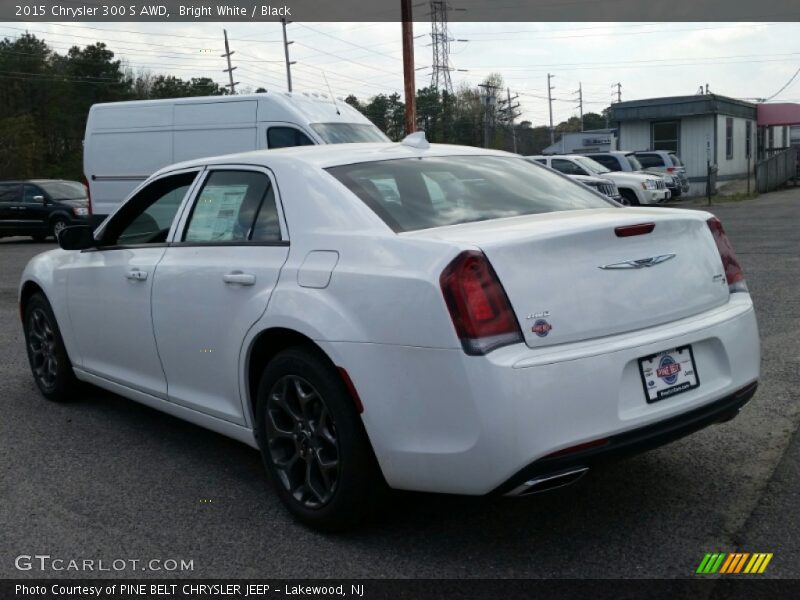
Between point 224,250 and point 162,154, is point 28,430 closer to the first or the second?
point 224,250

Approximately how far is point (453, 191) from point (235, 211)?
3.58 ft

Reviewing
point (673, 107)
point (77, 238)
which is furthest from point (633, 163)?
point (77, 238)

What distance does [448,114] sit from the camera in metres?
57.1

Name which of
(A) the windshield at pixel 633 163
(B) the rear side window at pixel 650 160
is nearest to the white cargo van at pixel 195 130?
(A) the windshield at pixel 633 163

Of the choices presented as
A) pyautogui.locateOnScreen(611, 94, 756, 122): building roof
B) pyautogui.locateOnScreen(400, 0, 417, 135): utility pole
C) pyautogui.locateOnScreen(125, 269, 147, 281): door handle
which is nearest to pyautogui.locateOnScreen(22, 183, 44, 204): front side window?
pyautogui.locateOnScreen(400, 0, 417, 135): utility pole

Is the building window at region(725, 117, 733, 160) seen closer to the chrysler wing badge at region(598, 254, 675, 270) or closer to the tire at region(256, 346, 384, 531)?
the chrysler wing badge at region(598, 254, 675, 270)

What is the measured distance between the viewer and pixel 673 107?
36.3 meters

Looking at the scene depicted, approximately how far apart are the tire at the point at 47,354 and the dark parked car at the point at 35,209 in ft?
53.0

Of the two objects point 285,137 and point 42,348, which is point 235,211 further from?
Answer: point 285,137

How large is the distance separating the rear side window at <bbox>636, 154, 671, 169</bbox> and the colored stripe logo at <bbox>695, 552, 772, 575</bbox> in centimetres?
2841

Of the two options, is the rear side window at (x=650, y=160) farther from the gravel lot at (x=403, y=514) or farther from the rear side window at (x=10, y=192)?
the gravel lot at (x=403, y=514)

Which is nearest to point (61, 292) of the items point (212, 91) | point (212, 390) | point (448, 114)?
point (212, 390)

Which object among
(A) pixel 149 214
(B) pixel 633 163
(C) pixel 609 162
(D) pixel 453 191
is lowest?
(B) pixel 633 163

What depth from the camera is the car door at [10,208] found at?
2158 centimetres
